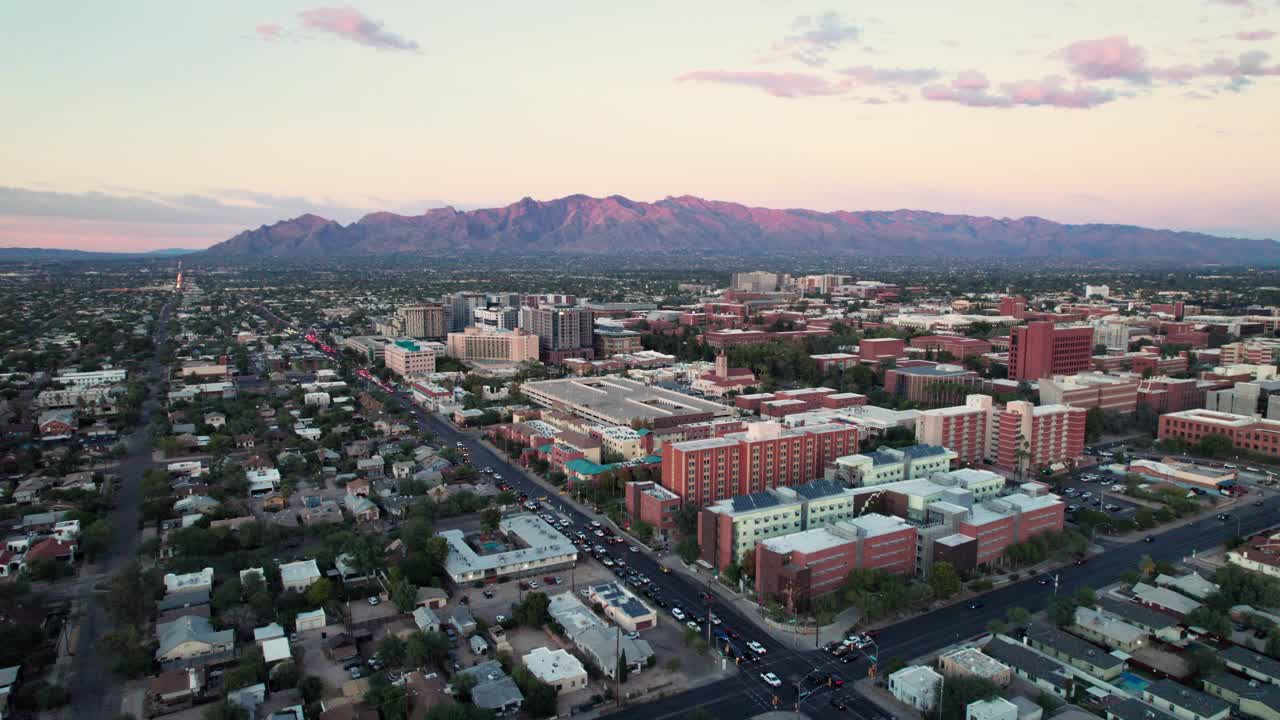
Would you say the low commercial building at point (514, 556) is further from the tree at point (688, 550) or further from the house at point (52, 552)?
the house at point (52, 552)

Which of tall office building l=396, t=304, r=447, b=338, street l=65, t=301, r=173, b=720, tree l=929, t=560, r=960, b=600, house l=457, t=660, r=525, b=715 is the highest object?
tall office building l=396, t=304, r=447, b=338

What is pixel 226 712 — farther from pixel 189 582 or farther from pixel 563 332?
pixel 563 332

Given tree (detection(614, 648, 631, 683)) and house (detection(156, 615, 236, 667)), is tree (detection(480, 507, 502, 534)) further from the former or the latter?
tree (detection(614, 648, 631, 683))

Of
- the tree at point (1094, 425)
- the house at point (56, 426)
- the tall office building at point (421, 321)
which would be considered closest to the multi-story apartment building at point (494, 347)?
the tall office building at point (421, 321)

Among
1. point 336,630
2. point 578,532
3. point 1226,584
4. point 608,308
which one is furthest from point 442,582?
point 608,308

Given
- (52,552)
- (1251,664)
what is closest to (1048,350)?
(1251,664)

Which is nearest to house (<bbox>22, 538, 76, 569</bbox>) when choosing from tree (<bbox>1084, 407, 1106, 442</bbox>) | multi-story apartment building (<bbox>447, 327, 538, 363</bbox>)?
multi-story apartment building (<bbox>447, 327, 538, 363</bbox>)
